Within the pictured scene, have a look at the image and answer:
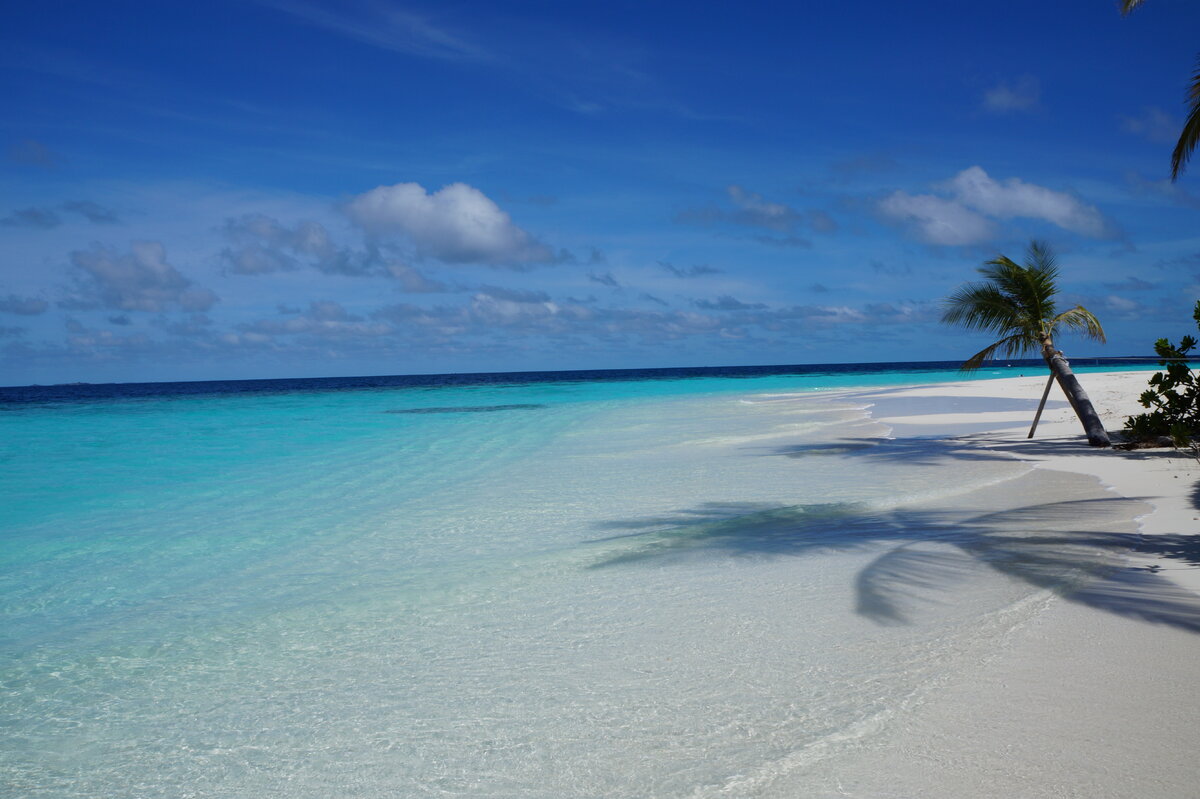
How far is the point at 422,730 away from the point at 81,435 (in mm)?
28512

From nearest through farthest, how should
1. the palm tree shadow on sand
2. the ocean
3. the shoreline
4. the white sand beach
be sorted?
the white sand beach → the ocean → the palm tree shadow on sand → the shoreline

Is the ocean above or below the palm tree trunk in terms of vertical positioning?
below

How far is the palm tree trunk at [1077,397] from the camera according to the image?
1345 cm

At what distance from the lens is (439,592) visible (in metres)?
6.37

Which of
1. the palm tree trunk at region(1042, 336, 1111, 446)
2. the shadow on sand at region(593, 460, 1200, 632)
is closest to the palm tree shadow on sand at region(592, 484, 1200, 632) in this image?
the shadow on sand at region(593, 460, 1200, 632)

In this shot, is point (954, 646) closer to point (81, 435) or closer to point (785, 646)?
point (785, 646)

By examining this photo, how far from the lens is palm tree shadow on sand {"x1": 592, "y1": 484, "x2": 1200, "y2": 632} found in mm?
5367

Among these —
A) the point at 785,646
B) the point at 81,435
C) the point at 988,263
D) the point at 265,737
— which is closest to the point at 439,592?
the point at 265,737

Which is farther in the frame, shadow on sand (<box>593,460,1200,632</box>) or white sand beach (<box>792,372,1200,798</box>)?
shadow on sand (<box>593,460,1200,632</box>)

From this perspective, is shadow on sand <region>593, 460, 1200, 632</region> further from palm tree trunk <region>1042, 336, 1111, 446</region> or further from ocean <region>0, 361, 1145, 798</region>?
palm tree trunk <region>1042, 336, 1111, 446</region>

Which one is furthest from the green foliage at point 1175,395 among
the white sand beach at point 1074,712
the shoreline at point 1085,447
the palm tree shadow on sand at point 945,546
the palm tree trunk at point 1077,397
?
the white sand beach at point 1074,712

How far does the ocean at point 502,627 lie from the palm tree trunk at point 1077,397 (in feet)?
8.93

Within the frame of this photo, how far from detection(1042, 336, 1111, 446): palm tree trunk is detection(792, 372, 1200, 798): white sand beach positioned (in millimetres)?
7943

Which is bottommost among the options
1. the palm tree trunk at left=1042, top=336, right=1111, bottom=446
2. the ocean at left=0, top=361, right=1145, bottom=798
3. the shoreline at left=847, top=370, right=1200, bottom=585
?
the ocean at left=0, top=361, right=1145, bottom=798
